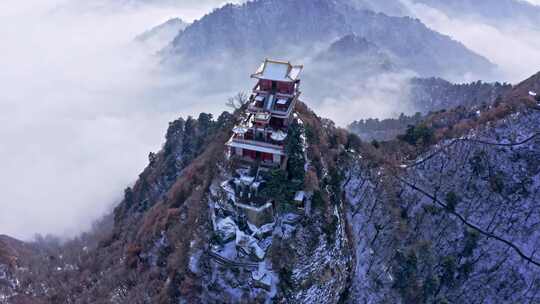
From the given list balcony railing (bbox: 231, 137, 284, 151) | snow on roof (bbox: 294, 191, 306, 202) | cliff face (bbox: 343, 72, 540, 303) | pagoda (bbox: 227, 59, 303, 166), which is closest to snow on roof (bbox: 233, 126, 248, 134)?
pagoda (bbox: 227, 59, 303, 166)

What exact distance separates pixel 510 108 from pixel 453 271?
35057mm

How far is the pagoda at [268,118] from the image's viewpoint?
223ft

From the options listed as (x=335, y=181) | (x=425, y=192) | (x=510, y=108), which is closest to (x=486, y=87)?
(x=510, y=108)

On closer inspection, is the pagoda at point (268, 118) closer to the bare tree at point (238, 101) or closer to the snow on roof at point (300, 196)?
the snow on roof at point (300, 196)

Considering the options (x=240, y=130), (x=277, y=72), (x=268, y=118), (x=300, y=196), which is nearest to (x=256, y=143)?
Result: (x=240, y=130)

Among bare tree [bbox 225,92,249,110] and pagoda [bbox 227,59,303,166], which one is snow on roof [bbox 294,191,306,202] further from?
bare tree [bbox 225,92,249,110]

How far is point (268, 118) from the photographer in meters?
68.9

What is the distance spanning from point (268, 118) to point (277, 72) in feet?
29.6

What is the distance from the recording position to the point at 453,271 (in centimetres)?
7544

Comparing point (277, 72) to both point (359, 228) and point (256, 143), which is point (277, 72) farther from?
point (359, 228)

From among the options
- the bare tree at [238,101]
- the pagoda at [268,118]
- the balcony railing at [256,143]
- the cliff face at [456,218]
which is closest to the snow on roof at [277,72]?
the pagoda at [268,118]

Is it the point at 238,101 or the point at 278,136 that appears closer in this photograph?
the point at 278,136

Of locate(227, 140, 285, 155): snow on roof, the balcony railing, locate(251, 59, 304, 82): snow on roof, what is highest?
locate(251, 59, 304, 82): snow on roof

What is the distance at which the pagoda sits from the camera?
68000mm
